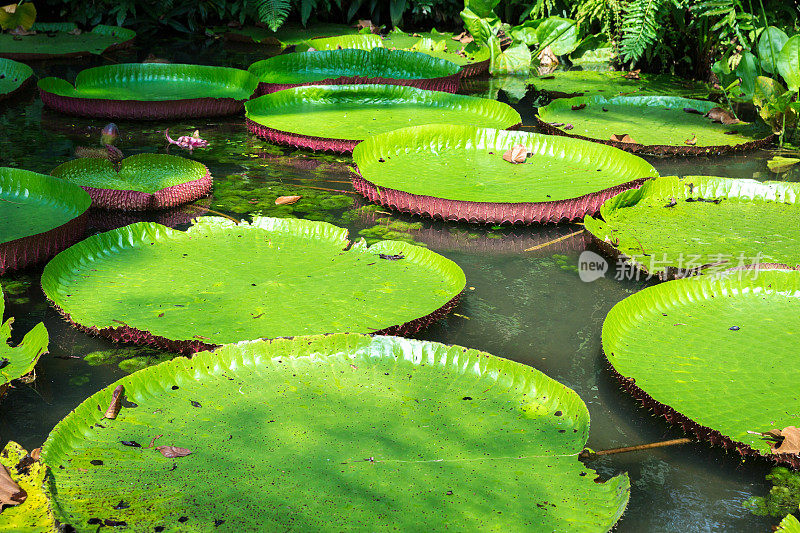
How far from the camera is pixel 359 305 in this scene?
2.38 metres

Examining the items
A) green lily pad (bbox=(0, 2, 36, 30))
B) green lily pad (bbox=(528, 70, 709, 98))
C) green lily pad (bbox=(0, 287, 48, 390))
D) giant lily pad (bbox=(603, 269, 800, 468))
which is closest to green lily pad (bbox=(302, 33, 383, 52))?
green lily pad (bbox=(528, 70, 709, 98))

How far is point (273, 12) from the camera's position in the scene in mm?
7809

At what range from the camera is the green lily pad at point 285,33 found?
7.81 meters

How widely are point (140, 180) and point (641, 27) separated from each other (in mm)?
4509

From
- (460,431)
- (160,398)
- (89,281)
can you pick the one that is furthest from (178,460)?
(89,281)

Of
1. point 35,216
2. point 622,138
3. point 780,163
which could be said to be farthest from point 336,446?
point 780,163

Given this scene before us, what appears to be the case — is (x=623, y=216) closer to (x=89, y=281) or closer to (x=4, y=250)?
(x=89, y=281)

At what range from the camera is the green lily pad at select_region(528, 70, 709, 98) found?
5.73 meters

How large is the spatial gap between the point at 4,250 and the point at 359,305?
131 cm

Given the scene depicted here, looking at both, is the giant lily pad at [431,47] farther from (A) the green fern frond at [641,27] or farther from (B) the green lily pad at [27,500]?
(B) the green lily pad at [27,500]

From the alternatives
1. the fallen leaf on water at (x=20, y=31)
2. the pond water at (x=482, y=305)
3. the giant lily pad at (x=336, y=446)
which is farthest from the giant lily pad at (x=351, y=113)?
the fallen leaf on water at (x=20, y=31)

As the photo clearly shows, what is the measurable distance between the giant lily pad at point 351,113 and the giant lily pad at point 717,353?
2212 millimetres

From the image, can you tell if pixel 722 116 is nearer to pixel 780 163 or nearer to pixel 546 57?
pixel 780 163

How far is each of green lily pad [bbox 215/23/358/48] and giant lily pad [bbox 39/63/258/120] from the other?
2.22 meters
